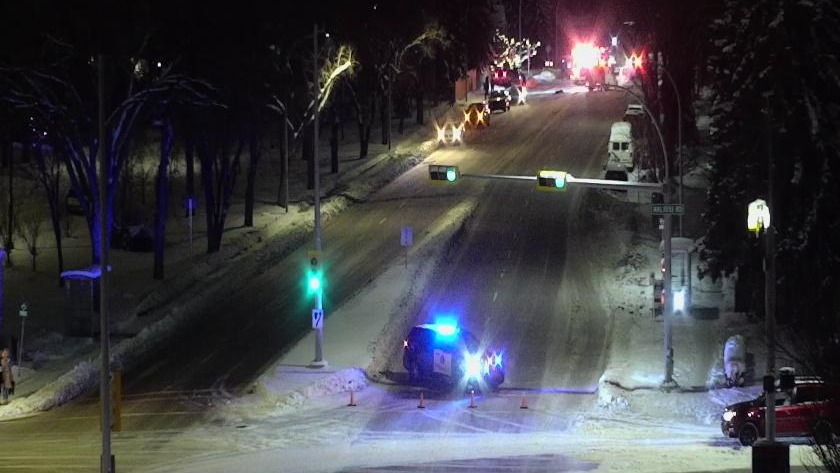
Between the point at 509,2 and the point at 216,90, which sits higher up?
the point at 509,2

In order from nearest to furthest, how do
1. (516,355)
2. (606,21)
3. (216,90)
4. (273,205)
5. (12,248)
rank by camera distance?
(516,355), (216,90), (12,248), (273,205), (606,21)

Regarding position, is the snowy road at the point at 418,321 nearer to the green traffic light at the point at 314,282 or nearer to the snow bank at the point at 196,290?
the snow bank at the point at 196,290

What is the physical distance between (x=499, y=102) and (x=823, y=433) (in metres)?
83.0

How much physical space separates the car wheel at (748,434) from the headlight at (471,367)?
8.57 m

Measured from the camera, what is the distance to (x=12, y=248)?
56.8m

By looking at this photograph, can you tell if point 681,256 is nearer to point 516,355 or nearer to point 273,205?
point 516,355

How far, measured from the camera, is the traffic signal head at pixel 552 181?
35.9 meters

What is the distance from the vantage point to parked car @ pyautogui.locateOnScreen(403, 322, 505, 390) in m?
32.5

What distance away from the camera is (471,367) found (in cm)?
3247

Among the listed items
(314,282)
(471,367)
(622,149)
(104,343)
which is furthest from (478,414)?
(622,149)

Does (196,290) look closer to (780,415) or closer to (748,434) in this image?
(748,434)

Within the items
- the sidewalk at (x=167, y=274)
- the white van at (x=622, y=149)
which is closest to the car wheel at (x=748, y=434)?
the sidewalk at (x=167, y=274)

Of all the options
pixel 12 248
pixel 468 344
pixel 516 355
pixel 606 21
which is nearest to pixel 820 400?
pixel 468 344

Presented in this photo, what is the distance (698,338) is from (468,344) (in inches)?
413
